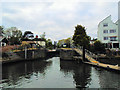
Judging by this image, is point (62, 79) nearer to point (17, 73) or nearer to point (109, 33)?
point (17, 73)

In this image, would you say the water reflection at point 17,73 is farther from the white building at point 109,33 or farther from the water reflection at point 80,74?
the white building at point 109,33

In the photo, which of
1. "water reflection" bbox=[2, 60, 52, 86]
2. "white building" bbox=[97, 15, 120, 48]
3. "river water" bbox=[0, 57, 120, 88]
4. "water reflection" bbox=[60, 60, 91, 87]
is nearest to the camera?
"river water" bbox=[0, 57, 120, 88]

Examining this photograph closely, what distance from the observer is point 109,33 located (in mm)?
59062

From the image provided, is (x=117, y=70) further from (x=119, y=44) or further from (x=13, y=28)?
A: (x=13, y=28)

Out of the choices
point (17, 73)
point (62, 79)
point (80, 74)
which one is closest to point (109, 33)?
point (80, 74)

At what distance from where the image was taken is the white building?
5800 centimetres

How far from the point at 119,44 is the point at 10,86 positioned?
2178 inches

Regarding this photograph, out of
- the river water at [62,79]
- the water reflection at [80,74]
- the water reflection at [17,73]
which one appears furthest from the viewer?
the water reflection at [17,73]

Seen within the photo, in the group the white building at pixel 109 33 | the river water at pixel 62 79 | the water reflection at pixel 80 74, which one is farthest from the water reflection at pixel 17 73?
the white building at pixel 109 33

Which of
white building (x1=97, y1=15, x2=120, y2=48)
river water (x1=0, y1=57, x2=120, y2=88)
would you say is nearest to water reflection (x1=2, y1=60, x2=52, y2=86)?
river water (x1=0, y1=57, x2=120, y2=88)

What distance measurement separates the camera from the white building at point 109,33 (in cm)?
5800

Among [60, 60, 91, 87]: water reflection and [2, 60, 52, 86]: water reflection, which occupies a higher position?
[60, 60, 91, 87]: water reflection

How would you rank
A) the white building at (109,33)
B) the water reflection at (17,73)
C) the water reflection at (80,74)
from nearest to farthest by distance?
the water reflection at (80,74)
the water reflection at (17,73)
the white building at (109,33)

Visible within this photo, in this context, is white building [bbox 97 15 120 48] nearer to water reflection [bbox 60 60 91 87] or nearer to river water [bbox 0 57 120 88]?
water reflection [bbox 60 60 91 87]
